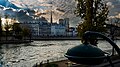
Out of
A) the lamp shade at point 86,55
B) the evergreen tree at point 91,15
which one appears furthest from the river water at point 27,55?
the lamp shade at point 86,55

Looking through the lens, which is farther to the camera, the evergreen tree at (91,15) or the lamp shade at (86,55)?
the evergreen tree at (91,15)

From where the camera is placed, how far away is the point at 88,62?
6.88 metres

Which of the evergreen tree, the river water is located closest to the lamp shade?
the evergreen tree

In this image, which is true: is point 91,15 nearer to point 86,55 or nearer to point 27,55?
point 86,55

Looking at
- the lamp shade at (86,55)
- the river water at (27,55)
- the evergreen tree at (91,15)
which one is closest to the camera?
the lamp shade at (86,55)

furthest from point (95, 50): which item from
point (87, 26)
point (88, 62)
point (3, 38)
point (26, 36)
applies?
point (26, 36)

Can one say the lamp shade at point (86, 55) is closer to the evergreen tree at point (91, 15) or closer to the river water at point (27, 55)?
the evergreen tree at point (91, 15)

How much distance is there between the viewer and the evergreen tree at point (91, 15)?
44469 mm

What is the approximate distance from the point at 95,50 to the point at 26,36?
183m

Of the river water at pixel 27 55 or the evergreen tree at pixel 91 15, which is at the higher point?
the evergreen tree at pixel 91 15

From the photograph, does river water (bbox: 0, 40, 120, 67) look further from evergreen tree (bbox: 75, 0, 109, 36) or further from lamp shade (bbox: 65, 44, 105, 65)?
lamp shade (bbox: 65, 44, 105, 65)

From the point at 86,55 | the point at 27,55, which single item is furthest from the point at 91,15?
the point at 27,55

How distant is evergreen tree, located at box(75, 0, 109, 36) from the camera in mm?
44469

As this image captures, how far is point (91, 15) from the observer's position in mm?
44719
